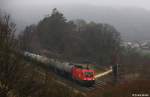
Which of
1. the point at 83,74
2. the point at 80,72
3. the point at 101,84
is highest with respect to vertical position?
the point at 80,72

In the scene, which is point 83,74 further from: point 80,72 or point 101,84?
point 101,84

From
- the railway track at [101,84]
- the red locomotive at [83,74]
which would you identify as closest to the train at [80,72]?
the red locomotive at [83,74]

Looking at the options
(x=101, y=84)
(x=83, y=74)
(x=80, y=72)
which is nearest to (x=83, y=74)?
(x=83, y=74)

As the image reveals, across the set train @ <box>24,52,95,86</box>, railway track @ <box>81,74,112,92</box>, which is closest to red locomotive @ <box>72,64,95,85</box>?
train @ <box>24,52,95,86</box>

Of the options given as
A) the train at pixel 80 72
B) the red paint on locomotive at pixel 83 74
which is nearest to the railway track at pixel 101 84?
the train at pixel 80 72

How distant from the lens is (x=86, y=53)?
80.8 meters

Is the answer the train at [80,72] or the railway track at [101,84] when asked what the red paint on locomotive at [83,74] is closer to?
the train at [80,72]

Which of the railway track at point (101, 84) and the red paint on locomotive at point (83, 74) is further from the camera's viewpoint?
the railway track at point (101, 84)

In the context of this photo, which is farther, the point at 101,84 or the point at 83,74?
the point at 101,84

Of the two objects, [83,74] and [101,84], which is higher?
[83,74]

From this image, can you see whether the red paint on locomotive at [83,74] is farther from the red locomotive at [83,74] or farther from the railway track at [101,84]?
the railway track at [101,84]

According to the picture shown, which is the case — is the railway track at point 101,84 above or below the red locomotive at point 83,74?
below

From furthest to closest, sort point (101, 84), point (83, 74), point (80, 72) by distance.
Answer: point (101, 84)
point (83, 74)
point (80, 72)

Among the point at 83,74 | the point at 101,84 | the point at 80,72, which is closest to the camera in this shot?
the point at 80,72
